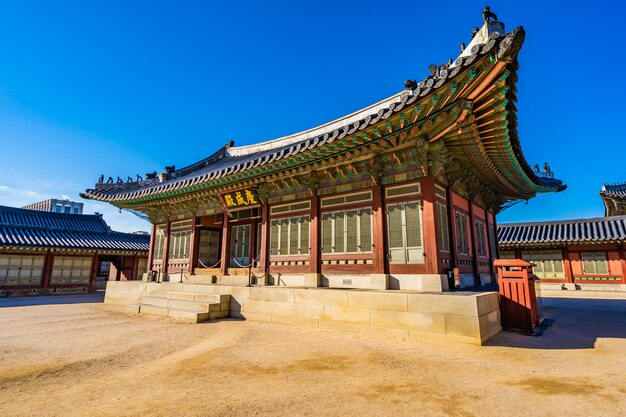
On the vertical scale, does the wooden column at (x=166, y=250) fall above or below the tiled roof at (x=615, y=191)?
below

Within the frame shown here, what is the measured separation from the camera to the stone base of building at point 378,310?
7066 mm

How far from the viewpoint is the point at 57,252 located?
24766 mm

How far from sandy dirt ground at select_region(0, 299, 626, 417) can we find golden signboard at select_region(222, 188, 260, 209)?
228 inches

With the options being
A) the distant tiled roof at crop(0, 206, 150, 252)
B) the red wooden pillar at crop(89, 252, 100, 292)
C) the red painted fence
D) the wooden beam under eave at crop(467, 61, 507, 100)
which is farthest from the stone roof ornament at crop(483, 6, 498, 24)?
the red wooden pillar at crop(89, 252, 100, 292)

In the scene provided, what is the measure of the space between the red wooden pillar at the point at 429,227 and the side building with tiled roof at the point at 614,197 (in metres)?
25.4

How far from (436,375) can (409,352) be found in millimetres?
1447

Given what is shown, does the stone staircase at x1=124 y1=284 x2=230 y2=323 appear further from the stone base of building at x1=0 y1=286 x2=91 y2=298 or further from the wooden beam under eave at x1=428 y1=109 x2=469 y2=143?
the stone base of building at x1=0 y1=286 x2=91 y2=298

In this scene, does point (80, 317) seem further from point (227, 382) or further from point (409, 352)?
point (409, 352)

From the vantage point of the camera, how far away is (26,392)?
4.62 metres

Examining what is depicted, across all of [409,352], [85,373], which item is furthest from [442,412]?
[85,373]

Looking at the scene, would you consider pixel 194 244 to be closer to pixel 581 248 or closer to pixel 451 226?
pixel 451 226

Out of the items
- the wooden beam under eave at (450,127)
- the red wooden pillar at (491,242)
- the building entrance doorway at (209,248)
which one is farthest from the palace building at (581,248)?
the building entrance doorway at (209,248)

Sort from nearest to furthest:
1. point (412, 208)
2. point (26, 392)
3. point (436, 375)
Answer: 1. point (26, 392)
2. point (436, 375)
3. point (412, 208)

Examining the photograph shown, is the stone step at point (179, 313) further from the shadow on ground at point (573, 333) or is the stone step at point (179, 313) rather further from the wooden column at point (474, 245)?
the wooden column at point (474, 245)
